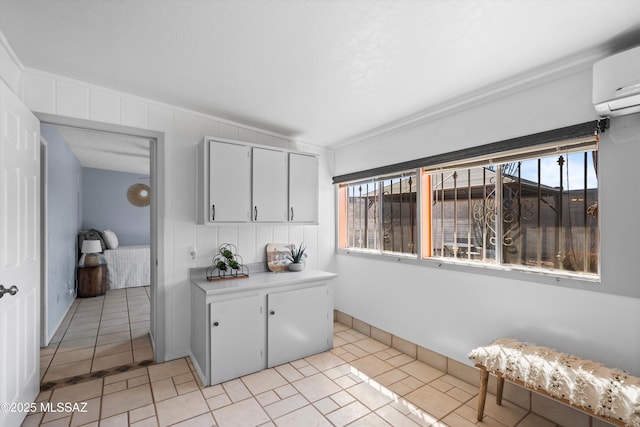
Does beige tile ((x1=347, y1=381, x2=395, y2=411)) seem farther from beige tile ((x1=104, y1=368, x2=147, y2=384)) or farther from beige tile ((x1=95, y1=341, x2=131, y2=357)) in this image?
beige tile ((x1=95, y1=341, x2=131, y2=357))

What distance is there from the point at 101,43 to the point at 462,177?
2.80 meters

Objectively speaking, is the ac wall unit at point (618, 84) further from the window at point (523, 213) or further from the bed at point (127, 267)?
the bed at point (127, 267)

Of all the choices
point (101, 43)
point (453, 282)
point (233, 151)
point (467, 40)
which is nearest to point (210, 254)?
point (233, 151)

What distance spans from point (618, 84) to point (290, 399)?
2825 millimetres

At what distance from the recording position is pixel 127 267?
18.4 feet

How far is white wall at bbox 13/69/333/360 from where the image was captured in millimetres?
2268

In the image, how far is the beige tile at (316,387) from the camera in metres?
2.28

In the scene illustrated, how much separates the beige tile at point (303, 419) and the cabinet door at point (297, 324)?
0.70 m

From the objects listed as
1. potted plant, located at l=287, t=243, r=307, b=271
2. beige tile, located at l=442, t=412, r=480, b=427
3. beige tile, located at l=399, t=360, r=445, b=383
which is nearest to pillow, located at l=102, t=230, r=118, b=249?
potted plant, located at l=287, t=243, r=307, b=271

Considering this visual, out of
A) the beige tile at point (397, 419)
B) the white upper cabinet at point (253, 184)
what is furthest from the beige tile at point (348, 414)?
the white upper cabinet at point (253, 184)

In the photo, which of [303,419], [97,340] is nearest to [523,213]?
[303,419]

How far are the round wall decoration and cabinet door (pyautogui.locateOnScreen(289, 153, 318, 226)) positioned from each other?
16.5 feet

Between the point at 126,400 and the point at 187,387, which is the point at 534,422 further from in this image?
the point at 126,400

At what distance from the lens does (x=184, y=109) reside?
286 centimetres
